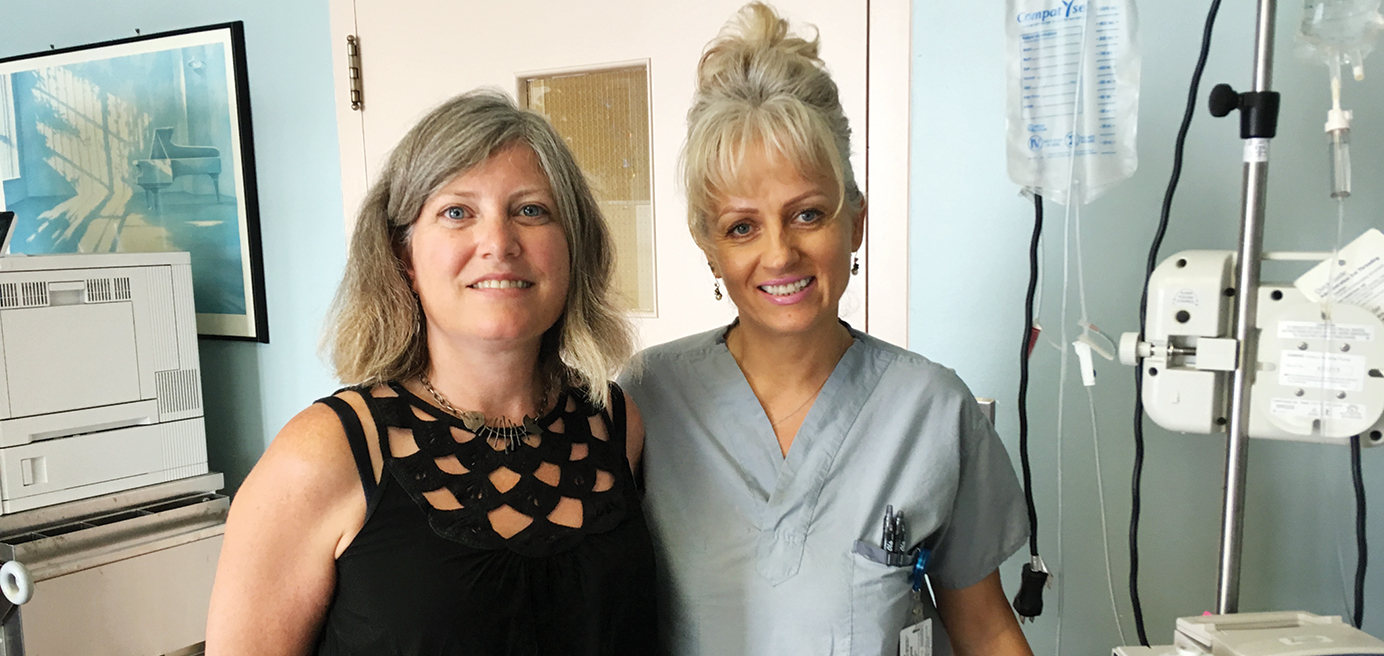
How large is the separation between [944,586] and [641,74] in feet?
3.62

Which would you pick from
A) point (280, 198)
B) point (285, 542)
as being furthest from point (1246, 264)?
point (280, 198)

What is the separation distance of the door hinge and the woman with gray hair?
1187mm

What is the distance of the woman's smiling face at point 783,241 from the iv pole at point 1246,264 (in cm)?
40

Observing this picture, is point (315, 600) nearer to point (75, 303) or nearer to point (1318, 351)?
point (1318, 351)

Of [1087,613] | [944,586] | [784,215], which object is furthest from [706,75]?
[1087,613]

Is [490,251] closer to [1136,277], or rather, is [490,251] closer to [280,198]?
[1136,277]

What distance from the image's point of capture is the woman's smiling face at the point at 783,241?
1009mm

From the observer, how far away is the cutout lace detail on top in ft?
2.94

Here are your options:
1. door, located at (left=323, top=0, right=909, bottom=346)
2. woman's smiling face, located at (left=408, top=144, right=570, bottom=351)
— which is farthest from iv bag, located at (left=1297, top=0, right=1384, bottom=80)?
woman's smiling face, located at (left=408, top=144, right=570, bottom=351)

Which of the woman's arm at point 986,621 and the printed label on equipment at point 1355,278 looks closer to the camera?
the printed label on equipment at point 1355,278

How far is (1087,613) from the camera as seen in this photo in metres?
1.43

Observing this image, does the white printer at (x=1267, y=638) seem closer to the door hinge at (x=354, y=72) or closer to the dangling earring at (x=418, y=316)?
the dangling earring at (x=418, y=316)

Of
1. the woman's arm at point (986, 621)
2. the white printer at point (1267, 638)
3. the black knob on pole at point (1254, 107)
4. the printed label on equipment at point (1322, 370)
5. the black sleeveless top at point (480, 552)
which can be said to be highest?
the black knob on pole at point (1254, 107)

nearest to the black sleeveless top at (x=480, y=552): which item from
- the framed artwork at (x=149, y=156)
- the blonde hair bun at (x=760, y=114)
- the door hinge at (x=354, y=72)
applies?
the blonde hair bun at (x=760, y=114)
